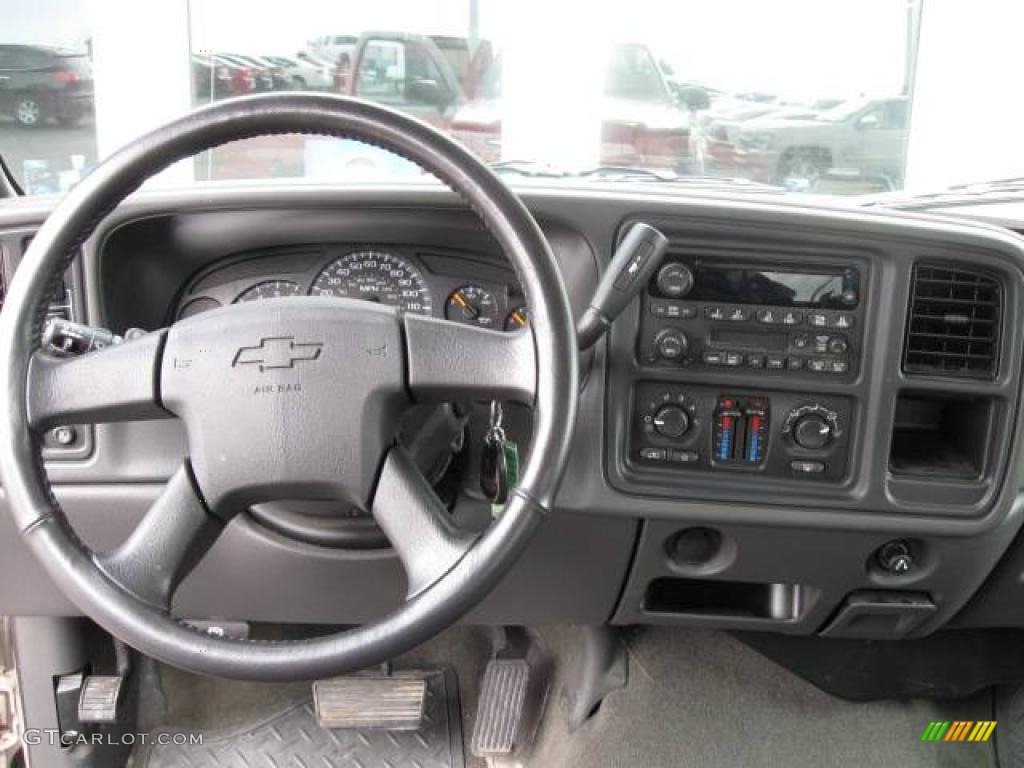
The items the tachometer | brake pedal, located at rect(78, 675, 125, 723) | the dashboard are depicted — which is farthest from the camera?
brake pedal, located at rect(78, 675, 125, 723)

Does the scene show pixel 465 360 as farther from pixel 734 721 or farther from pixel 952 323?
pixel 734 721

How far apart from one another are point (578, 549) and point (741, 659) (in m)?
0.66

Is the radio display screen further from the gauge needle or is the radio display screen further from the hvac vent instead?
the gauge needle

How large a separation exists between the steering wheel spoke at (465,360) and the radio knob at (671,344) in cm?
39

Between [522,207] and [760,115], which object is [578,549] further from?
[760,115]

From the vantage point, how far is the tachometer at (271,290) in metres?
1.51

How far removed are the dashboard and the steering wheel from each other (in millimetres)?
293

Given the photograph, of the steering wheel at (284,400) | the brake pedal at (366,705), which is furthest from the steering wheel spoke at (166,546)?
the brake pedal at (366,705)

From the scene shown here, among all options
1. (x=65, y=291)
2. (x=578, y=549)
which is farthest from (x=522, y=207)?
(x=65, y=291)

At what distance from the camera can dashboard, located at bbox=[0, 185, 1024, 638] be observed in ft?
4.64

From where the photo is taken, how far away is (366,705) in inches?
80.7

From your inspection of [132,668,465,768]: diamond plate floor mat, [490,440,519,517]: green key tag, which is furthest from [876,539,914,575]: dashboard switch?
[132,668,465,768]: diamond plate floor mat

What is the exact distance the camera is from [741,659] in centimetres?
200

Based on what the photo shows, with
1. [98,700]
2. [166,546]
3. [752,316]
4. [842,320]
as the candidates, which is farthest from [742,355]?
[98,700]
